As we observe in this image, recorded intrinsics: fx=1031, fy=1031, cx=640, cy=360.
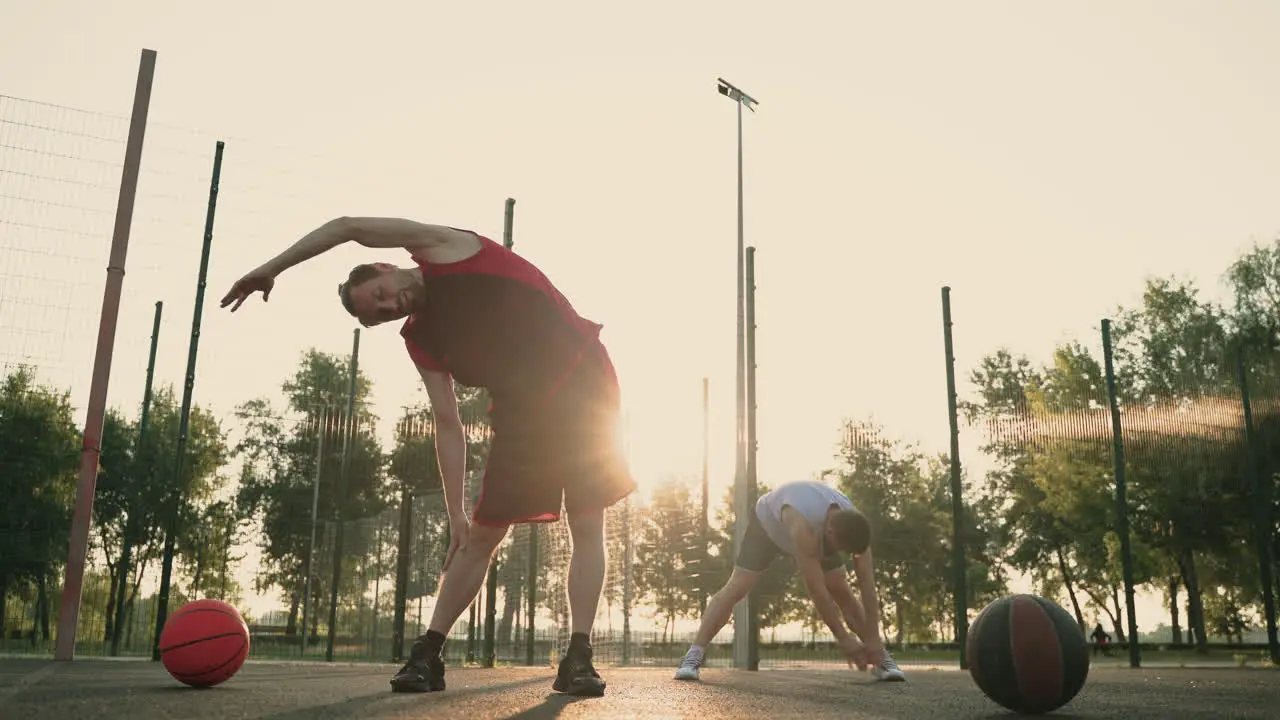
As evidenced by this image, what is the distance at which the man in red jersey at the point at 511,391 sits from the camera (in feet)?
11.9

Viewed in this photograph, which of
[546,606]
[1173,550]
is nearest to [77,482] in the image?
[546,606]

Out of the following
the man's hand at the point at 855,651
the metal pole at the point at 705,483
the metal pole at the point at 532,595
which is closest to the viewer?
the man's hand at the point at 855,651

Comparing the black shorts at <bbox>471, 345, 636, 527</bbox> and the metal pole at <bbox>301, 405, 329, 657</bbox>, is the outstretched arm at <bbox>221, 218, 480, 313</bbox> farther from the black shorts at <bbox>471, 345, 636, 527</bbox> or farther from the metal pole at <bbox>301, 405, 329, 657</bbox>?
the metal pole at <bbox>301, 405, 329, 657</bbox>

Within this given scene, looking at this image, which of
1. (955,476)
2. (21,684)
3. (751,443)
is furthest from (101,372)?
(955,476)

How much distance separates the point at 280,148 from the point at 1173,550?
2033 centimetres

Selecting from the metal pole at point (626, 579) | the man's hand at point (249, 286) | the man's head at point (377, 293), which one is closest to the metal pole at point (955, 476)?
the metal pole at point (626, 579)

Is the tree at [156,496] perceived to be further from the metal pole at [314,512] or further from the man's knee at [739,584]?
the man's knee at [739,584]

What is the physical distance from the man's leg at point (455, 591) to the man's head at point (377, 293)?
86 cm

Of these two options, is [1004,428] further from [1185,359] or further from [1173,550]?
[1185,359]

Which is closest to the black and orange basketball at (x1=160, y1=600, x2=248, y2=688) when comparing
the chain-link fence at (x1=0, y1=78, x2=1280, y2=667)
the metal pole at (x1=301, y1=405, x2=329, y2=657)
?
the chain-link fence at (x1=0, y1=78, x2=1280, y2=667)

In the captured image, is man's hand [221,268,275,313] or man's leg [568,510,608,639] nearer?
man's hand [221,268,275,313]

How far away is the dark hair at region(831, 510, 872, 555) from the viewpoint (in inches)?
210

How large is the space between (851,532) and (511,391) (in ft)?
7.79

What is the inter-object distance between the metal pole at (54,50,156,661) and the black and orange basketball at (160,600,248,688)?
3626mm
